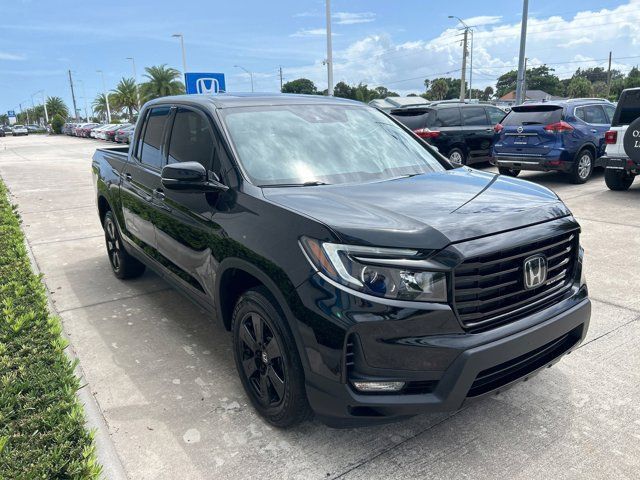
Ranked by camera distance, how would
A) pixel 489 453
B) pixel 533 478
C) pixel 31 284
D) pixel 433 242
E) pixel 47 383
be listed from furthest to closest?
1. pixel 31 284
2. pixel 47 383
3. pixel 489 453
4. pixel 533 478
5. pixel 433 242

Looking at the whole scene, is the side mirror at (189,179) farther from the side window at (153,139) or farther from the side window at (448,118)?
the side window at (448,118)

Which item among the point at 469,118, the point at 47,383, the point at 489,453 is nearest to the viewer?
the point at 489,453

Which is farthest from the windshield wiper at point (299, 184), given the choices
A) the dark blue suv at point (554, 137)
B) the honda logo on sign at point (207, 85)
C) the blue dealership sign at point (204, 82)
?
the honda logo on sign at point (207, 85)

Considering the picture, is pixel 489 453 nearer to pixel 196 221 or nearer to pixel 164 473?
pixel 164 473

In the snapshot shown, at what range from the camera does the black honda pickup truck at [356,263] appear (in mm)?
2236

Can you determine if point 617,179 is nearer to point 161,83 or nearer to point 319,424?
point 319,424

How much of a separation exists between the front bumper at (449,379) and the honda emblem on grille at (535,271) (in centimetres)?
16

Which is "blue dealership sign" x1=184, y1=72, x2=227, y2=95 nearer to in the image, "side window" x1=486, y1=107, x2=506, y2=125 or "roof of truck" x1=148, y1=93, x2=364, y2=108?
"side window" x1=486, y1=107, x2=506, y2=125

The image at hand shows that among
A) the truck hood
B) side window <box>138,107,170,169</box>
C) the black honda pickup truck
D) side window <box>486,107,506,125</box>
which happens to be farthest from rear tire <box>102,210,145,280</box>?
side window <box>486,107,506,125</box>

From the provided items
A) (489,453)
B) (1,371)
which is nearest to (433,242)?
(489,453)

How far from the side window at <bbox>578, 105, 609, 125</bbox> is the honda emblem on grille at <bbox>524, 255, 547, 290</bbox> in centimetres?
964

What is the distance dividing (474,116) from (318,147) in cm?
1101

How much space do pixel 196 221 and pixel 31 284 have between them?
265 centimetres

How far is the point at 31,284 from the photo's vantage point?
5.00m
